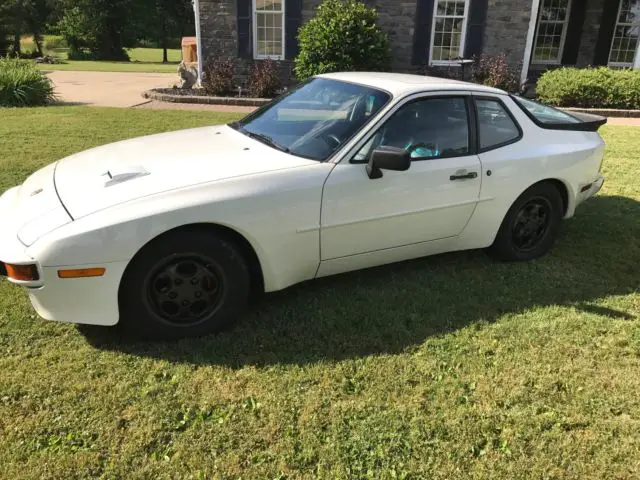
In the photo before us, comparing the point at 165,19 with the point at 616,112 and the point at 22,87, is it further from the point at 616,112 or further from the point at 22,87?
the point at 616,112

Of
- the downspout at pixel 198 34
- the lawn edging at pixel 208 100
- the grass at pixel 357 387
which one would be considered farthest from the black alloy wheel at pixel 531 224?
the downspout at pixel 198 34

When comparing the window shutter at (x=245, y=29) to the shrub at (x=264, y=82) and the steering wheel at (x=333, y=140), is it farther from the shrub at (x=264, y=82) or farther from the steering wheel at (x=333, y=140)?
the steering wheel at (x=333, y=140)

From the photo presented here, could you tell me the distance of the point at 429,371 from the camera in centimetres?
305

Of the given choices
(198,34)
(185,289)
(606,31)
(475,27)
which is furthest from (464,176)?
(606,31)

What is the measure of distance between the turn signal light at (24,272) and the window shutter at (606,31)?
17.5 meters

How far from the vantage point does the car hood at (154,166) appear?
301cm

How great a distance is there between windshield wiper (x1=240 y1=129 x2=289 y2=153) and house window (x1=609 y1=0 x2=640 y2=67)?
1606 cm

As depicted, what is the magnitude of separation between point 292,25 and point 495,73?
5.38 m

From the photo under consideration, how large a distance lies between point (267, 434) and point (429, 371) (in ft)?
3.33

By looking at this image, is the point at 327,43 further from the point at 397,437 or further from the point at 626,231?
the point at 397,437

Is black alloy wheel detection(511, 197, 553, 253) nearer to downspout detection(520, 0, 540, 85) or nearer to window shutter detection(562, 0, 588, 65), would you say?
downspout detection(520, 0, 540, 85)

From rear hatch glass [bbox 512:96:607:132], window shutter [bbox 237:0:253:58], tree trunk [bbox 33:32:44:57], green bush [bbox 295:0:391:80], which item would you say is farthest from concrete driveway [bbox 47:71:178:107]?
tree trunk [bbox 33:32:44:57]

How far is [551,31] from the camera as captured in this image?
53.9ft

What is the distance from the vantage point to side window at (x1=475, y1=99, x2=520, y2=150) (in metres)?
4.05
